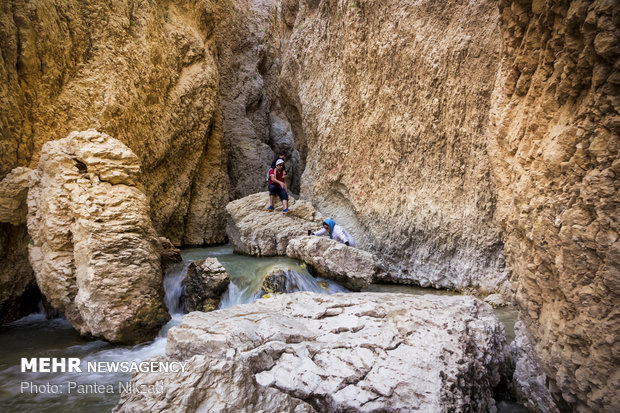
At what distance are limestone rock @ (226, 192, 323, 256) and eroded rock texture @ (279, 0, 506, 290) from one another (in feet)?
3.74

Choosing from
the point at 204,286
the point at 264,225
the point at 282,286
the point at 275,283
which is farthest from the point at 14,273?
the point at 264,225

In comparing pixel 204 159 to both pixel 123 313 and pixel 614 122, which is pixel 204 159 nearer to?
pixel 123 313

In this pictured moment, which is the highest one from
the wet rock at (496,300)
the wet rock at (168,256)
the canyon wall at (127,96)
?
the canyon wall at (127,96)

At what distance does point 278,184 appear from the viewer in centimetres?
916

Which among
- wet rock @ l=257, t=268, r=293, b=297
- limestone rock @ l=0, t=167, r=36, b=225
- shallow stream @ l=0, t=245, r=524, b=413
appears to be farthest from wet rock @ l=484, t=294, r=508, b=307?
limestone rock @ l=0, t=167, r=36, b=225

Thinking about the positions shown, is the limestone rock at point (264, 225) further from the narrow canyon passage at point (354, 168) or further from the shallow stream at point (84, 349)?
the shallow stream at point (84, 349)

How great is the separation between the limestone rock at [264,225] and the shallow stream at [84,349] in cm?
56

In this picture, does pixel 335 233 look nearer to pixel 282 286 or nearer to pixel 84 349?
pixel 282 286

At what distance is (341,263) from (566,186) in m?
4.43

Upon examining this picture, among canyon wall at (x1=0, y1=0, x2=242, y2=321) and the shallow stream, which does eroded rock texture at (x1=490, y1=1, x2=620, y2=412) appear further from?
canyon wall at (x1=0, y1=0, x2=242, y2=321)

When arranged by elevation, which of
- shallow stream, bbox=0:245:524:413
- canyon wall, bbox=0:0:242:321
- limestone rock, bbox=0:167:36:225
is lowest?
shallow stream, bbox=0:245:524:413

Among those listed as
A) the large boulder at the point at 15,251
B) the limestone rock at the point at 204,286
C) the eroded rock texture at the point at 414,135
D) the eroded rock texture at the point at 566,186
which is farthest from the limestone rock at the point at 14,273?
the eroded rock texture at the point at 566,186

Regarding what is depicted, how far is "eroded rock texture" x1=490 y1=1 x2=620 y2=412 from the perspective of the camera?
187 cm

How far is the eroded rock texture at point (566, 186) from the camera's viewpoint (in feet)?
6.15
